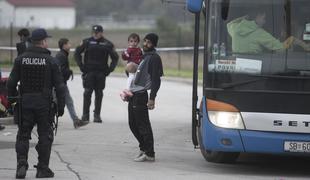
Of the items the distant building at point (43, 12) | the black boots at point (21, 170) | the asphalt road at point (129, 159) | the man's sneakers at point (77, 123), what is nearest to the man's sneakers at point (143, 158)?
the asphalt road at point (129, 159)

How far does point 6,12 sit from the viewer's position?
94312 millimetres

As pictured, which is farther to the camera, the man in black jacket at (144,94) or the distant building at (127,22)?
the distant building at (127,22)

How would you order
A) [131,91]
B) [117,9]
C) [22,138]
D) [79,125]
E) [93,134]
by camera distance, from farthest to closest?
[117,9]
[79,125]
[93,134]
[131,91]
[22,138]

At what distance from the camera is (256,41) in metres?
10.3

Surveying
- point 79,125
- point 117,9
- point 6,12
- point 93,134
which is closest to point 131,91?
point 93,134

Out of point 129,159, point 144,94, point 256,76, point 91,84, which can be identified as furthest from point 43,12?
point 256,76

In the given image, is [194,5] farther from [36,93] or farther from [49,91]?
[36,93]

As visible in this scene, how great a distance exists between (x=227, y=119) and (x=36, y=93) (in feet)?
7.60

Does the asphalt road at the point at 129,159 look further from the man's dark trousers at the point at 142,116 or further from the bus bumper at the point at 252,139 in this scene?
the bus bumper at the point at 252,139

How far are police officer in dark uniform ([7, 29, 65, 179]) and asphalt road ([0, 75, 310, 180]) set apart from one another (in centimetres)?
35

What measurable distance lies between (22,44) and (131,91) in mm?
4898

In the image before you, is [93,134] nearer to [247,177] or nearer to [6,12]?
[247,177]

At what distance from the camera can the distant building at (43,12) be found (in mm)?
93938

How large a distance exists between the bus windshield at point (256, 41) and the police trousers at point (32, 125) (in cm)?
204
